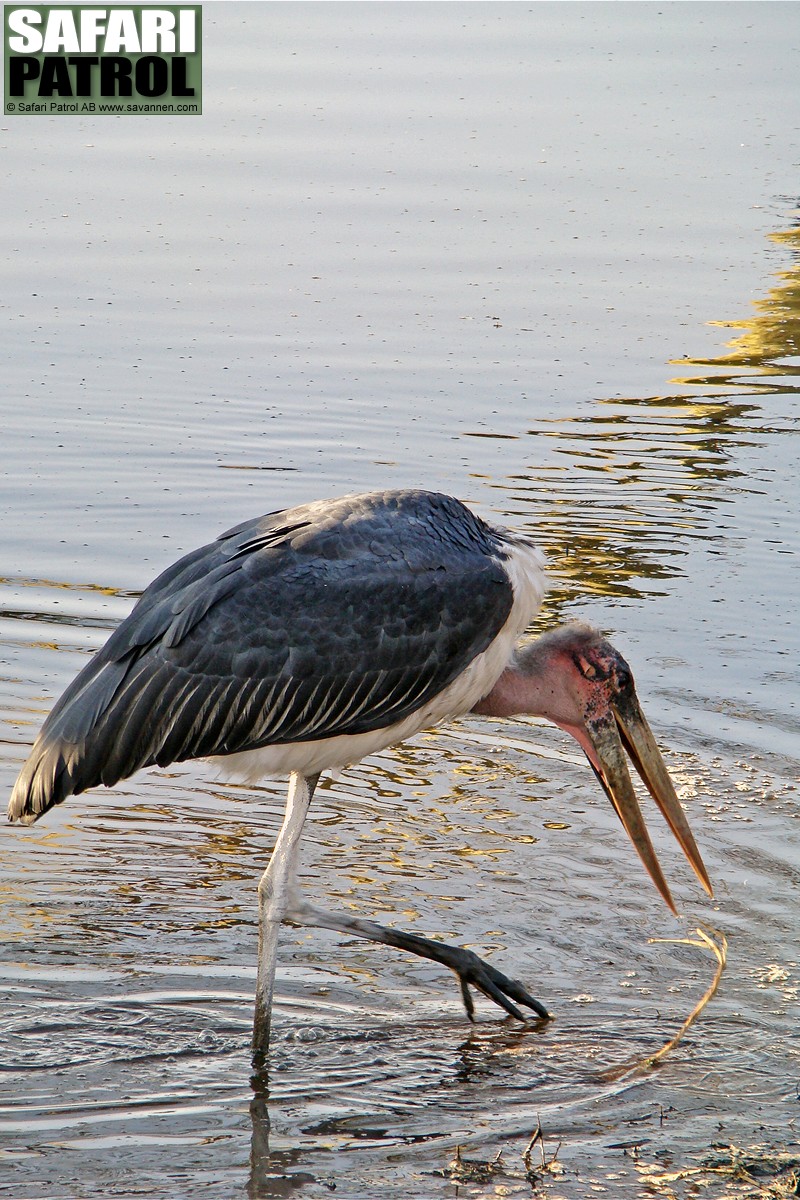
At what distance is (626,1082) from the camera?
17.4 feet

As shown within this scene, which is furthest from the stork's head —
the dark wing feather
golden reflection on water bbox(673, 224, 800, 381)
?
golden reflection on water bbox(673, 224, 800, 381)

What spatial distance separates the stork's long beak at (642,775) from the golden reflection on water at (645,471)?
2654mm

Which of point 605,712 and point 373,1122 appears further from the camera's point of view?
point 605,712

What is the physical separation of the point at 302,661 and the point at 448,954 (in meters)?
0.95

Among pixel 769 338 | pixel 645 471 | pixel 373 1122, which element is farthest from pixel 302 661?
pixel 769 338

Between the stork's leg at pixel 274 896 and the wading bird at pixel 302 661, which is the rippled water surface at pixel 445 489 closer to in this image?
the stork's leg at pixel 274 896

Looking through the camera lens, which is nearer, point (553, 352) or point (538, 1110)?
point (538, 1110)

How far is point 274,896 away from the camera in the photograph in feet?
18.5

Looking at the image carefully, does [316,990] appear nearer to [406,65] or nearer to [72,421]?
[72,421]

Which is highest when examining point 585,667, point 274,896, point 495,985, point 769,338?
point 769,338

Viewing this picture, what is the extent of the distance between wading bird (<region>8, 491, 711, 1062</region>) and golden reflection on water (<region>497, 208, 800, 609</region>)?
9.54ft

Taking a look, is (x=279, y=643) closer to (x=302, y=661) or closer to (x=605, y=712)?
(x=302, y=661)

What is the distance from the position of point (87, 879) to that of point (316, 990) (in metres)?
1.04

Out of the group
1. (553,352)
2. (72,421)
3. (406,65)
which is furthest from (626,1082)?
(406,65)
